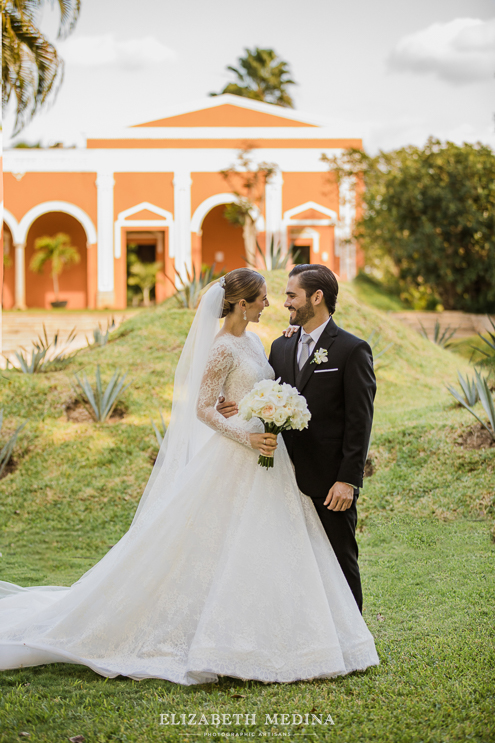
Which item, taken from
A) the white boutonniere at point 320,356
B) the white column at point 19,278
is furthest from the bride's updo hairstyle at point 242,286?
the white column at point 19,278

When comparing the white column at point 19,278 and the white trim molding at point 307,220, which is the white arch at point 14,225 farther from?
the white trim molding at point 307,220

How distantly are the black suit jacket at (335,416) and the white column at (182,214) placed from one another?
21.6 meters

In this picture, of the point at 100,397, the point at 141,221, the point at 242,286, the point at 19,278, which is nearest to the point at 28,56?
the point at 100,397

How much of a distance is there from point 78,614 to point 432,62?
41742 millimetres

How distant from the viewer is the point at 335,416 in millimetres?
3316

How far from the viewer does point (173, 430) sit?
3.77 meters

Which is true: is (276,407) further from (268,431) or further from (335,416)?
(335,416)

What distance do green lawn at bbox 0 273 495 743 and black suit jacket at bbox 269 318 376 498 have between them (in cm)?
97

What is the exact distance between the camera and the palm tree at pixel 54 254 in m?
24.7

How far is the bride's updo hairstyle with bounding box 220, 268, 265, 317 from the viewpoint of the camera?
3.49 metres

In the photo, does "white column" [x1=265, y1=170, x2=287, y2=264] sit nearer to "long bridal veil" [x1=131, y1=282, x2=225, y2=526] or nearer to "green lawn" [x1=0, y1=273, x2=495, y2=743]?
"green lawn" [x1=0, y1=273, x2=495, y2=743]

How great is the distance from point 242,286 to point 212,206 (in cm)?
2212

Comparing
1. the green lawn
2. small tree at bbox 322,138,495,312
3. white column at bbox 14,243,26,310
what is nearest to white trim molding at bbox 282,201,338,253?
small tree at bbox 322,138,495,312

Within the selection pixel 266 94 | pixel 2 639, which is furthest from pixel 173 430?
pixel 266 94
